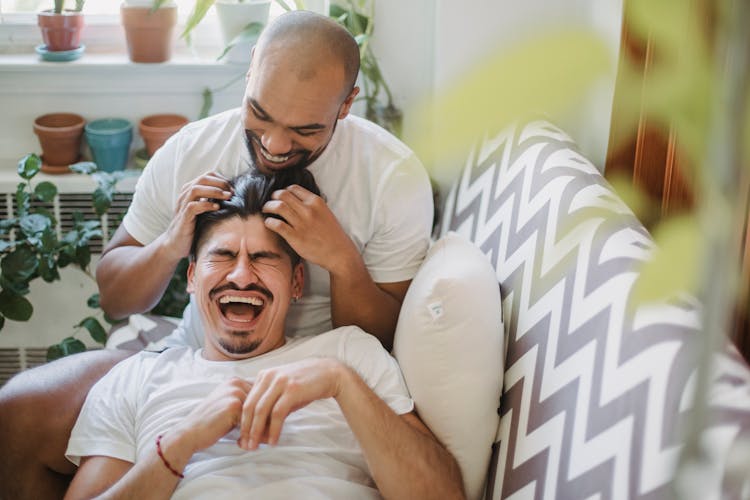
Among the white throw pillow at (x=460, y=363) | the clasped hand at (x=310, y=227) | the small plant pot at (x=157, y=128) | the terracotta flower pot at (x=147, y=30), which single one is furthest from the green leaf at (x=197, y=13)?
the white throw pillow at (x=460, y=363)

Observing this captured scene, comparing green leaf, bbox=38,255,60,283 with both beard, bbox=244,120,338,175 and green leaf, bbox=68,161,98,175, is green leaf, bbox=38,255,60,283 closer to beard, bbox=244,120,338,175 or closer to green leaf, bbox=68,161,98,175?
green leaf, bbox=68,161,98,175

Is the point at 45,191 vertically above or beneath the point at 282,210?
beneath

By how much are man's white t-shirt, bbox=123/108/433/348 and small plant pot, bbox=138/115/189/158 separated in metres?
0.63

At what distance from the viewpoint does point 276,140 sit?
1.72 metres

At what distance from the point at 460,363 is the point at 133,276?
727 mm

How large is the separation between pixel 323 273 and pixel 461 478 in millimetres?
547

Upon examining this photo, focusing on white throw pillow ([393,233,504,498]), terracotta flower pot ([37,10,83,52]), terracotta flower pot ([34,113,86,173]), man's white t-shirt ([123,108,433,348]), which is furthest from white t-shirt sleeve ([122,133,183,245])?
terracotta flower pot ([37,10,83,52])

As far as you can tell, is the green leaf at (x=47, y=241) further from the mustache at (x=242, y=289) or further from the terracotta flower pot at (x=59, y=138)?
the mustache at (x=242, y=289)

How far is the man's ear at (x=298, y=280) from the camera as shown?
5.80 ft

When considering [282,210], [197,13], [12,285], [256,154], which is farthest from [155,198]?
[197,13]

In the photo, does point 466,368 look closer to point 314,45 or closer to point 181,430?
point 181,430

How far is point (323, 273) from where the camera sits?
1897 mm

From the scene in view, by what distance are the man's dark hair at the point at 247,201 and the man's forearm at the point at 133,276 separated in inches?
3.1

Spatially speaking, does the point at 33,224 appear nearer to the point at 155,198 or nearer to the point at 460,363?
the point at 155,198
